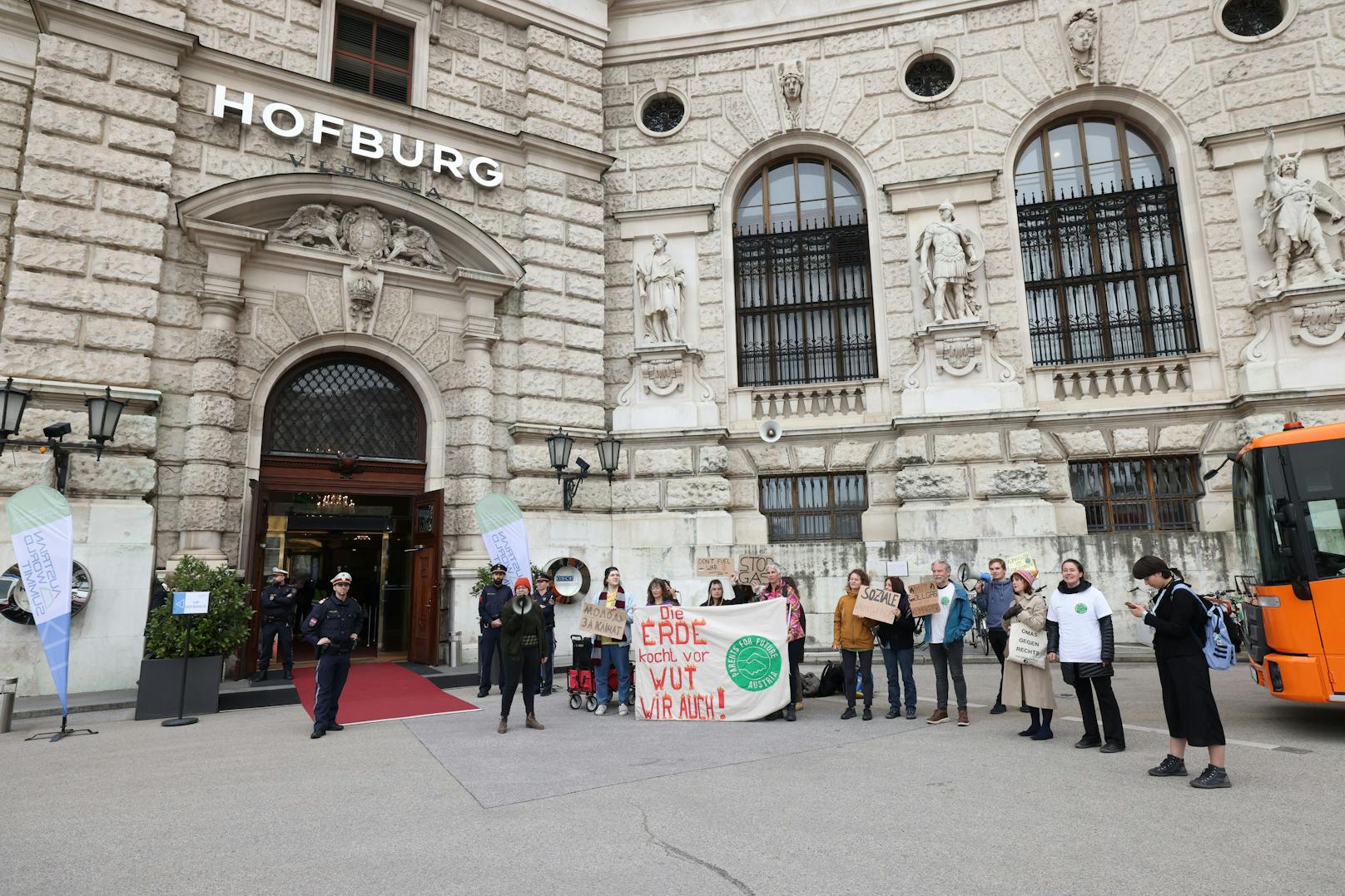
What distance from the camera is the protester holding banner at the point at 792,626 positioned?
944cm

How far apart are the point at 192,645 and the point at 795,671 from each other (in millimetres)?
7929

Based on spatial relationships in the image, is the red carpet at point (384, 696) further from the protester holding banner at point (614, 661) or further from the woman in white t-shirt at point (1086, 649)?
the woman in white t-shirt at point (1086, 649)

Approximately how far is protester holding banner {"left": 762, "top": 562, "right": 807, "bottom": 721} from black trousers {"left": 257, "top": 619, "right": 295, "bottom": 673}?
25.8 feet

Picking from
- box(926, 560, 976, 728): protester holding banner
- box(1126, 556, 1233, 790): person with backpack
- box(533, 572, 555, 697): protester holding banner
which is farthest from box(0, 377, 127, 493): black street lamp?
box(1126, 556, 1233, 790): person with backpack

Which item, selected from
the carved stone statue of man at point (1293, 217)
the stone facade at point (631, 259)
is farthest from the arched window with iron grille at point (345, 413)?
the carved stone statue of man at point (1293, 217)

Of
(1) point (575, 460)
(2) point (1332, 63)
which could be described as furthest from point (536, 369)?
(2) point (1332, 63)

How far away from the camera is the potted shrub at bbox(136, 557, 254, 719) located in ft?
31.7

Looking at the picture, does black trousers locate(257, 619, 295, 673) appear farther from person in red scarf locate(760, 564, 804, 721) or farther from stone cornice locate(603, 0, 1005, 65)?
stone cornice locate(603, 0, 1005, 65)

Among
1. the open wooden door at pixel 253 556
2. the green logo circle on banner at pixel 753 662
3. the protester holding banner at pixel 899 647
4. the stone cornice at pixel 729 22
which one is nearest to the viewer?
the protester holding banner at pixel 899 647

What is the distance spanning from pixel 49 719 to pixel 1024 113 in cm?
2004

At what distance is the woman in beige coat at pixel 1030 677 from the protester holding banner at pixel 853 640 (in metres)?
1.59

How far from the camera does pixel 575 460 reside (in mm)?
15477

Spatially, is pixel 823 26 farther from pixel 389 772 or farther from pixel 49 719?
pixel 49 719

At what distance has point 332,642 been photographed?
8836 millimetres
